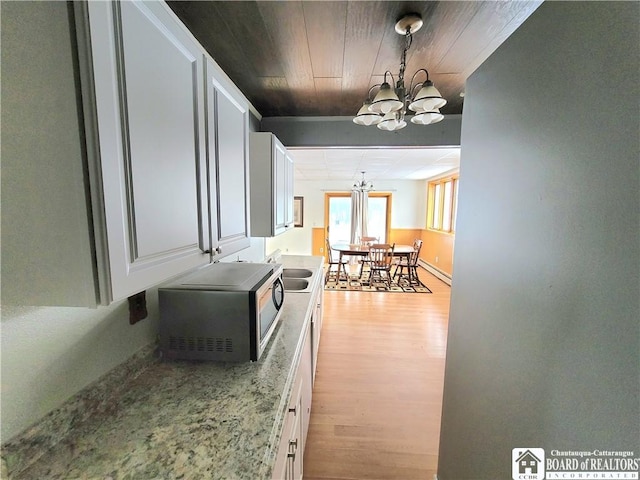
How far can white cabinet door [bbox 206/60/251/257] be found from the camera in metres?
1.06

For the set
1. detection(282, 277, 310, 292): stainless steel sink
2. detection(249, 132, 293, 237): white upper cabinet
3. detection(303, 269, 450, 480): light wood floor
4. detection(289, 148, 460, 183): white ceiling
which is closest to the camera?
detection(303, 269, 450, 480): light wood floor

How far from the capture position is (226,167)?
3.89 feet

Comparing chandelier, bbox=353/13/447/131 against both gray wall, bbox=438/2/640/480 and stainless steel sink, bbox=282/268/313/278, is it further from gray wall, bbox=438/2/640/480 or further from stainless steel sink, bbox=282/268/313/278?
stainless steel sink, bbox=282/268/313/278

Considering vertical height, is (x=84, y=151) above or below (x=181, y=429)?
above

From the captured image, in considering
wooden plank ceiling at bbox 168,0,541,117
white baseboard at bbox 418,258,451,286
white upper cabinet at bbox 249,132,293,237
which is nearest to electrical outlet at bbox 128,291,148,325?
white upper cabinet at bbox 249,132,293,237

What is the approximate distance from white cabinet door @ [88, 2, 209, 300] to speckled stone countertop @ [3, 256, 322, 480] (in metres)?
0.46

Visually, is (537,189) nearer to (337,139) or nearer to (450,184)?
(337,139)

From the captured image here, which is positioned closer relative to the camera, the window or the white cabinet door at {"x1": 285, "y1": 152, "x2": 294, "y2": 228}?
the white cabinet door at {"x1": 285, "y1": 152, "x2": 294, "y2": 228}

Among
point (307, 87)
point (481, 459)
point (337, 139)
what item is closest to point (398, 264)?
point (337, 139)

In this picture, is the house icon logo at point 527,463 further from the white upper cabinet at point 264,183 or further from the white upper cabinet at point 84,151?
the white upper cabinet at point 264,183

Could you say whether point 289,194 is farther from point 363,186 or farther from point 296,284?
point 363,186

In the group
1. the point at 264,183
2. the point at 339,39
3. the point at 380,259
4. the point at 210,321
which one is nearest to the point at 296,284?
the point at 264,183

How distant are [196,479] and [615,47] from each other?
140 centimetres

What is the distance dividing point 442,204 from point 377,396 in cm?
523
